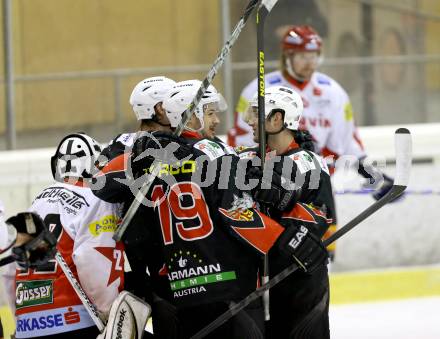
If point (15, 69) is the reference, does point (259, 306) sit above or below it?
below

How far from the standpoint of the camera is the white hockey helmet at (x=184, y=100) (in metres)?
4.59

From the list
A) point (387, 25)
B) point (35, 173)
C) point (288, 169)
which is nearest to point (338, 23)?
point (387, 25)

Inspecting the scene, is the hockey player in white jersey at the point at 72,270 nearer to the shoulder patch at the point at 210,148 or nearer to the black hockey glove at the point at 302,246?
the shoulder patch at the point at 210,148

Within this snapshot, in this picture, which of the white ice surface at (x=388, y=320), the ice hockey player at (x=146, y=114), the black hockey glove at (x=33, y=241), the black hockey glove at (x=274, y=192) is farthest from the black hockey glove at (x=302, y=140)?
the white ice surface at (x=388, y=320)

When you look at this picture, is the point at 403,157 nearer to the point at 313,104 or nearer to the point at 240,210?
the point at 240,210

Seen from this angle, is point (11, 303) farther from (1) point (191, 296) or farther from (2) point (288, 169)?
(2) point (288, 169)

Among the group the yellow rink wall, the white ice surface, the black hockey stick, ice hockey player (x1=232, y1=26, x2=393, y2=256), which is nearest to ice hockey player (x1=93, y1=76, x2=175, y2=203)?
the black hockey stick

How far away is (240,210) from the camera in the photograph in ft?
14.2

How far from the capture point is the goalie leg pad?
4410 mm

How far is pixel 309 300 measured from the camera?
4707 mm

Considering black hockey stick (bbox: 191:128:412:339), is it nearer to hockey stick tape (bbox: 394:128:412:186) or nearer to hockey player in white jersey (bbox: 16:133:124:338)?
hockey stick tape (bbox: 394:128:412:186)

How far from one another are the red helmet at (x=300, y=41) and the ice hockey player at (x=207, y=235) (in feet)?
8.24

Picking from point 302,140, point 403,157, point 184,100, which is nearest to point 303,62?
point 302,140

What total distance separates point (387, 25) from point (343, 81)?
679 millimetres
